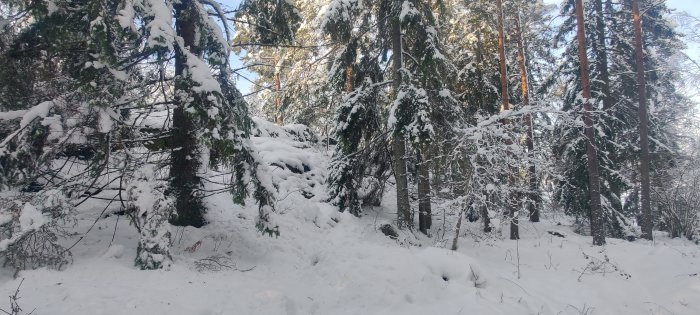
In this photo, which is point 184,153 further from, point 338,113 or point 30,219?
point 338,113

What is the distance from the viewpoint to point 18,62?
5.62 metres

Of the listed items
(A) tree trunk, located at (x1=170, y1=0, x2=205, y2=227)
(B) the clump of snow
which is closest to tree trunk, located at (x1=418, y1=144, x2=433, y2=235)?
(A) tree trunk, located at (x1=170, y1=0, x2=205, y2=227)

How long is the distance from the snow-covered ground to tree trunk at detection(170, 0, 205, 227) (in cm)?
48

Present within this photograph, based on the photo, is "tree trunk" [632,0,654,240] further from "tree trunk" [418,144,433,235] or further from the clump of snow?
the clump of snow

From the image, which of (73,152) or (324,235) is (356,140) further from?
(73,152)

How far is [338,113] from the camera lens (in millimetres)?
10859

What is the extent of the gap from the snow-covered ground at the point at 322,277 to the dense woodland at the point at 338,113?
0.44m

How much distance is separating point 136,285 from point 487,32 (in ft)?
45.5

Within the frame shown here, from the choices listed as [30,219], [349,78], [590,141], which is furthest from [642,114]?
[30,219]

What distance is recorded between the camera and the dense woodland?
16.6ft

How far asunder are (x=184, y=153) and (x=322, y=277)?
3.18 meters

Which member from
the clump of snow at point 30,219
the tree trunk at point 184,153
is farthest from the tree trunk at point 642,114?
the clump of snow at point 30,219

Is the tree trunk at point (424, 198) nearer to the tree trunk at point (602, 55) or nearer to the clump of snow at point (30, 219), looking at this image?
the tree trunk at point (602, 55)

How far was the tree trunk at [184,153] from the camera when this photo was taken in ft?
21.3
